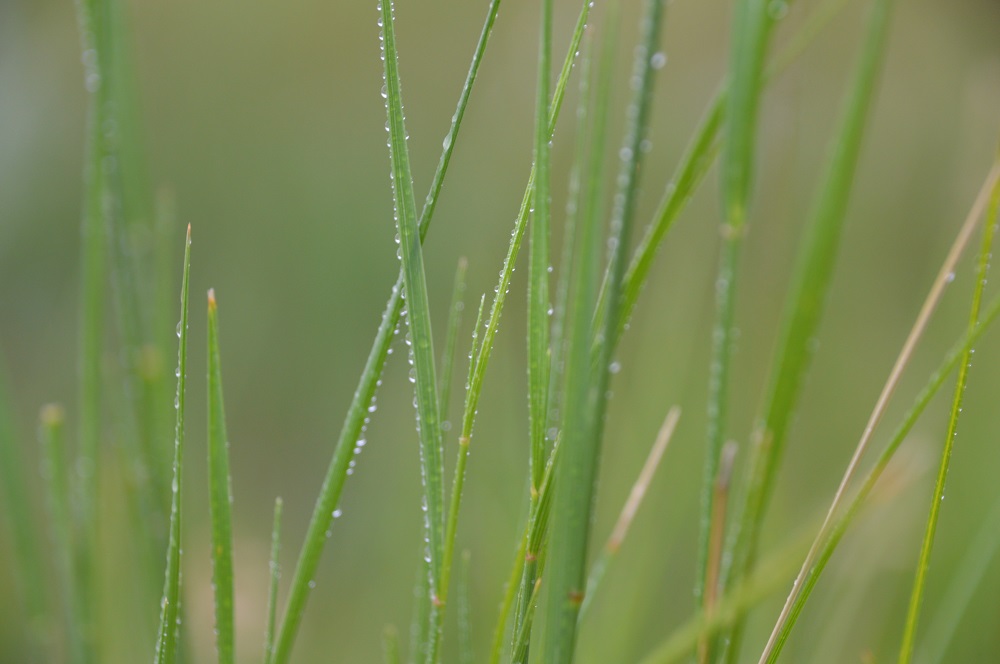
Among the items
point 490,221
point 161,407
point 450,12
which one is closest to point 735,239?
point 161,407

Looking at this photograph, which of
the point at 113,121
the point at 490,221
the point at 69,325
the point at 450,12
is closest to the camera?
the point at 113,121

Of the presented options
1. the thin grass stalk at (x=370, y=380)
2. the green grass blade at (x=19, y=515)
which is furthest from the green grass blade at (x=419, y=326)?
the green grass blade at (x=19, y=515)

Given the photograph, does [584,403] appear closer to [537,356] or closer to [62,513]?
[537,356]

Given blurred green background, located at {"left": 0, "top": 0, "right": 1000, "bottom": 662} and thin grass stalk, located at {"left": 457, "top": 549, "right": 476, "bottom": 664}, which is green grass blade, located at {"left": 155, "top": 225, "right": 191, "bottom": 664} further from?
blurred green background, located at {"left": 0, "top": 0, "right": 1000, "bottom": 662}

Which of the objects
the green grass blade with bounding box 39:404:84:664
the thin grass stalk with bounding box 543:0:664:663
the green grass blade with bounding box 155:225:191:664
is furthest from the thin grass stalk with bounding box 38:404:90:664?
the thin grass stalk with bounding box 543:0:664:663

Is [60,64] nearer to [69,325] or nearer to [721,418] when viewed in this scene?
[69,325]

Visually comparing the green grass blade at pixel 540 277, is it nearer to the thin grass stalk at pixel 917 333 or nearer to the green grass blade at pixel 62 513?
the thin grass stalk at pixel 917 333
